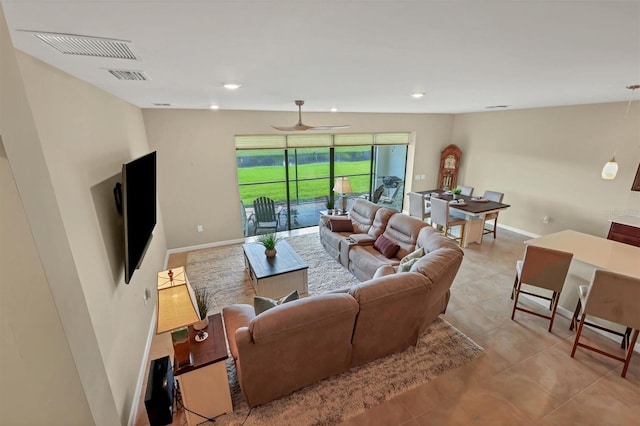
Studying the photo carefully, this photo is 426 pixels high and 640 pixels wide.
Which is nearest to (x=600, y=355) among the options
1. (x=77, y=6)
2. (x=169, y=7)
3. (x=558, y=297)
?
(x=558, y=297)

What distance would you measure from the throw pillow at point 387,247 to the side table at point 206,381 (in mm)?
2473

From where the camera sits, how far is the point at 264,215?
19.4 feet

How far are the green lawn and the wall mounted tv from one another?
2.61 metres

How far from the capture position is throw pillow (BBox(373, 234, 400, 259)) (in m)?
3.87

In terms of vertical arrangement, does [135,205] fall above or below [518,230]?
above

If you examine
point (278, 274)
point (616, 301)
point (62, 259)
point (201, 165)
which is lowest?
point (278, 274)

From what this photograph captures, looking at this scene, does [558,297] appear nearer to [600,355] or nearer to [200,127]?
[600,355]

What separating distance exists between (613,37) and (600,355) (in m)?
3.00

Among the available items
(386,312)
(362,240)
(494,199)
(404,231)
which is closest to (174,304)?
(386,312)

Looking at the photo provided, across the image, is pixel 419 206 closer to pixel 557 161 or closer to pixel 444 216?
pixel 444 216

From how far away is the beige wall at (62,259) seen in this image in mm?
945

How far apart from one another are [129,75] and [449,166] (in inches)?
276

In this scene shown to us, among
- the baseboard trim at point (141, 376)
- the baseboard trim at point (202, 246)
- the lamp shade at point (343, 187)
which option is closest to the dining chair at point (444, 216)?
the lamp shade at point (343, 187)

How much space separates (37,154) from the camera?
3.62 feet
